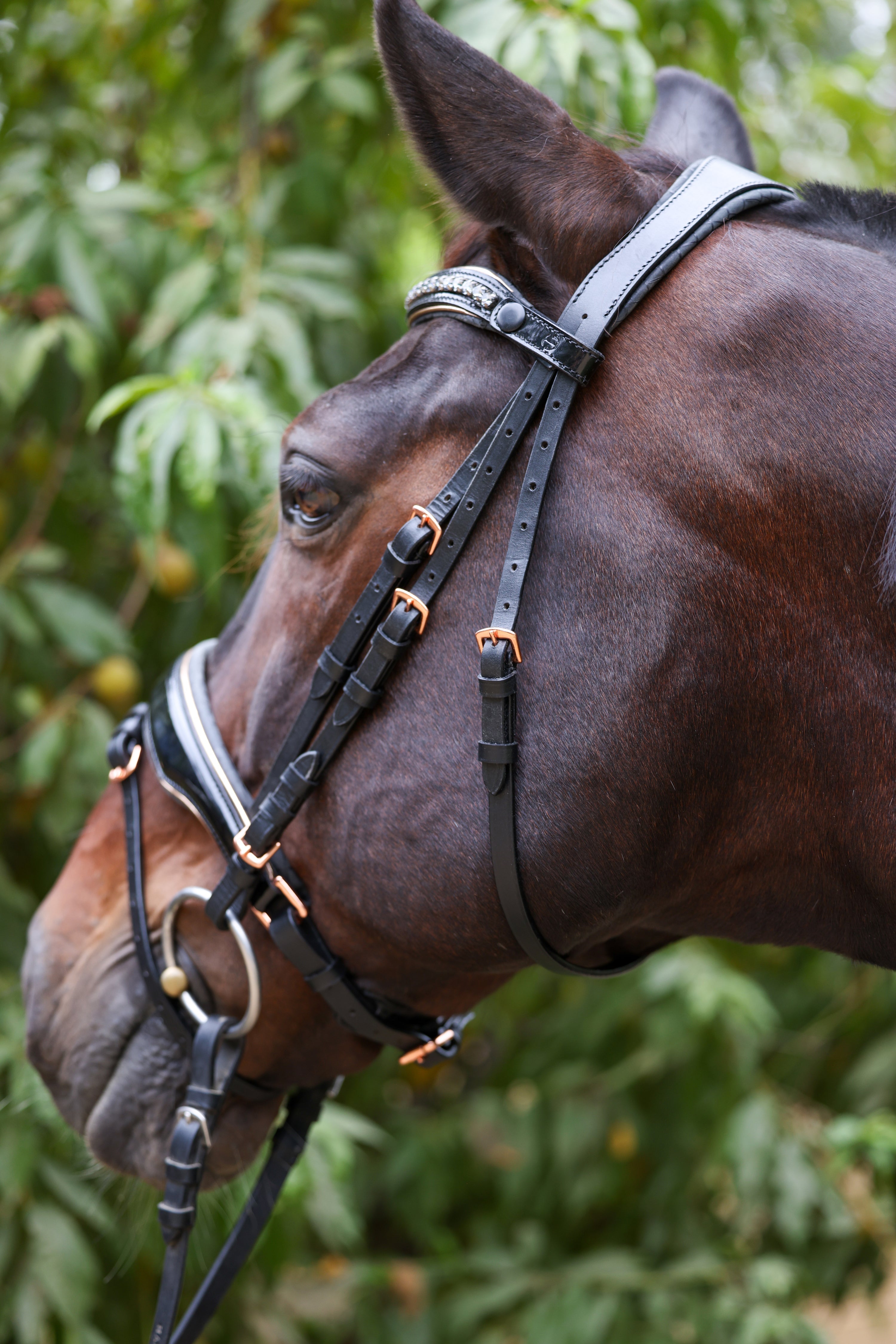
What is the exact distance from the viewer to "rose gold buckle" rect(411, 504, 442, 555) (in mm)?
1127

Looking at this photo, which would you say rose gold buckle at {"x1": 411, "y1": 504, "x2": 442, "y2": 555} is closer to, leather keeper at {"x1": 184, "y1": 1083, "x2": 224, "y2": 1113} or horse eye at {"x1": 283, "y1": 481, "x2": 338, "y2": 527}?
horse eye at {"x1": 283, "y1": 481, "x2": 338, "y2": 527}

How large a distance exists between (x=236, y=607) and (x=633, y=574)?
1.50m

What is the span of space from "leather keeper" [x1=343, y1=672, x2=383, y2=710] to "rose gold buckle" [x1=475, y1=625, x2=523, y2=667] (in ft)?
0.48

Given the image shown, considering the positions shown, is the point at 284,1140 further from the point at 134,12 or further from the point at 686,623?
the point at 134,12

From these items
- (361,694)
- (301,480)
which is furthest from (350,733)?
(301,480)

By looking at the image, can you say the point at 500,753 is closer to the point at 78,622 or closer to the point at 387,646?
the point at 387,646

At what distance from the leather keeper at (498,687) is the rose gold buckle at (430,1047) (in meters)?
0.52

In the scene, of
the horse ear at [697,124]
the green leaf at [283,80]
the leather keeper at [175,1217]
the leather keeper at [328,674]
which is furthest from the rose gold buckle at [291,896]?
the green leaf at [283,80]

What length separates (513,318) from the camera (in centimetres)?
110

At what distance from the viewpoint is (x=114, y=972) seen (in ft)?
4.57

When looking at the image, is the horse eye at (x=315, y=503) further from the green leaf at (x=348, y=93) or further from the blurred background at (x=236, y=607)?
the green leaf at (x=348, y=93)

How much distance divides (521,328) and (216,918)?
0.76 m

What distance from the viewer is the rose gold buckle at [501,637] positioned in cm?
108

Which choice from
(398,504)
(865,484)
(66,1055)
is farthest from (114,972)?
(865,484)
